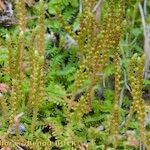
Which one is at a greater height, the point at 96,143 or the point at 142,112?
the point at 142,112

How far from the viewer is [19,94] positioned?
2.34 m

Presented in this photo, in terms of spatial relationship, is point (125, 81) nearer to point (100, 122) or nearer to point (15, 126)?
point (100, 122)

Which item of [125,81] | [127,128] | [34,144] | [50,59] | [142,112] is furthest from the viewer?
[50,59]

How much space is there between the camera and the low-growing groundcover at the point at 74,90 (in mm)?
2238

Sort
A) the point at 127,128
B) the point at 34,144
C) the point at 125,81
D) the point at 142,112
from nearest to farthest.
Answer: the point at 142,112 → the point at 34,144 → the point at 127,128 → the point at 125,81

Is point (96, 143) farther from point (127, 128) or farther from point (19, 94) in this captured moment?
point (19, 94)

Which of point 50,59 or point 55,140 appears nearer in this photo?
point 55,140

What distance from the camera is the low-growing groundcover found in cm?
224

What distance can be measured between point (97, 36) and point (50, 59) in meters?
0.57

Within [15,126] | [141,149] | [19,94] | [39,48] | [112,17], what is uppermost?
[112,17]

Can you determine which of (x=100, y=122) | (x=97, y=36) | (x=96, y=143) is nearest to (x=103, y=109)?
(x=100, y=122)

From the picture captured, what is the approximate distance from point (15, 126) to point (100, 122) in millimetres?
526

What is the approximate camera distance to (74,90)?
2.41m

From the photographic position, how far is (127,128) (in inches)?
97.9
